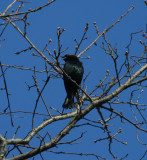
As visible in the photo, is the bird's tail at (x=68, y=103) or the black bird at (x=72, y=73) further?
the black bird at (x=72, y=73)

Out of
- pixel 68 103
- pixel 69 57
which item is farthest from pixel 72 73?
pixel 68 103

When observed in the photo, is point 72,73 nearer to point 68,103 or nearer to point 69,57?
point 69,57

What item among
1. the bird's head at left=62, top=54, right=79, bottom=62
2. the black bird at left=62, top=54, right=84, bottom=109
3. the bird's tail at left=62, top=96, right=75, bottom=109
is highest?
the bird's head at left=62, top=54, right=79, bottom=62

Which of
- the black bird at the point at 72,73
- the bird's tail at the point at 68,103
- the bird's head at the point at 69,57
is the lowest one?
the bird's tail at the point at 68,103

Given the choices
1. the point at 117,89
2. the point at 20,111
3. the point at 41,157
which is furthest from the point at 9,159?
the point at 117,89

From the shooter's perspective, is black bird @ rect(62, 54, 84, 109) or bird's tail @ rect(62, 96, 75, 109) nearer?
bird's tail @ rect(62, 96, 75, 109)

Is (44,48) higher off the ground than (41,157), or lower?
higher

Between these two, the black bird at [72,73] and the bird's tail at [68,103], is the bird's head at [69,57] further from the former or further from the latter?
Result: the bird's tail at [68,103]

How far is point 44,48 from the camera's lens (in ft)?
13.3

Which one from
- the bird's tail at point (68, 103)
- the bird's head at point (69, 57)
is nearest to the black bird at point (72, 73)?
the bird's head at point (69, 57)

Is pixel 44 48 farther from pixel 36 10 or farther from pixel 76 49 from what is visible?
pixel 36 10

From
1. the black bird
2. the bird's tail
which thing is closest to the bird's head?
the black bird

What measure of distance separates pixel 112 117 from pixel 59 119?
24.7 inches

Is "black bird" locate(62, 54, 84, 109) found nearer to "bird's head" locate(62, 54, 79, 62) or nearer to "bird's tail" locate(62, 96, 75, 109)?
"bird's head" locate(62, 54, 79, 62)
